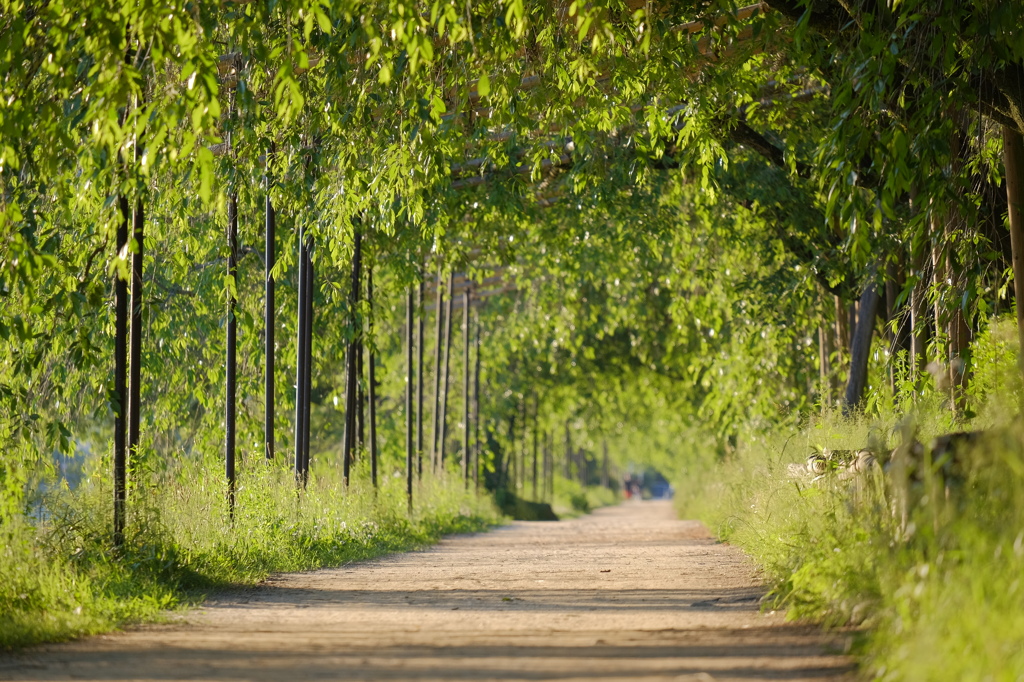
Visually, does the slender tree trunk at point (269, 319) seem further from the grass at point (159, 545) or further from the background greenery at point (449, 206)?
the grass at point (159, 545)

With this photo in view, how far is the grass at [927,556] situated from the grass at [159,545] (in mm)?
3541

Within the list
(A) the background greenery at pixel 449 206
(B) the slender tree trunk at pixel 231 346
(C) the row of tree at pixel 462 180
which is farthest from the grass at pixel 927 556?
(B) the slender tree trunk at pixel 231 346

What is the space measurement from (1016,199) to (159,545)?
19.5 ft

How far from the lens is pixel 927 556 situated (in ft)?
16.4

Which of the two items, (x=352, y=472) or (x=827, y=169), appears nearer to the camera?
(x=827, y=169)

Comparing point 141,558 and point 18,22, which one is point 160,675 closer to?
Result: point 141,558

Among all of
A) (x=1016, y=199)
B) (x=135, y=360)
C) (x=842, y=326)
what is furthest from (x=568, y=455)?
(x=1016, y=199)

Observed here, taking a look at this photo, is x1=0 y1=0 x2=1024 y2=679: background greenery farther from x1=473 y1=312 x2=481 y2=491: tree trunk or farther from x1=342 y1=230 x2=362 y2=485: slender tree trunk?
x1=473 y1=312 x2=481 y2=491: tree trunk

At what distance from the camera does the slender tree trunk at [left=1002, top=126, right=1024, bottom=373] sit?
754 cm

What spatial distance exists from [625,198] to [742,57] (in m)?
5.37

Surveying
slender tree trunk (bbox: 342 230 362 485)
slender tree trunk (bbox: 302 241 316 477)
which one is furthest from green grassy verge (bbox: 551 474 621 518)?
slender tree trunk (bbox: 302 241 316 477)

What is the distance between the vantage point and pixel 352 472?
14891mm

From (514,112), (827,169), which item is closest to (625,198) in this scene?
(514,112)

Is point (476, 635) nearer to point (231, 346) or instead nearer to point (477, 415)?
point (231, 346)
